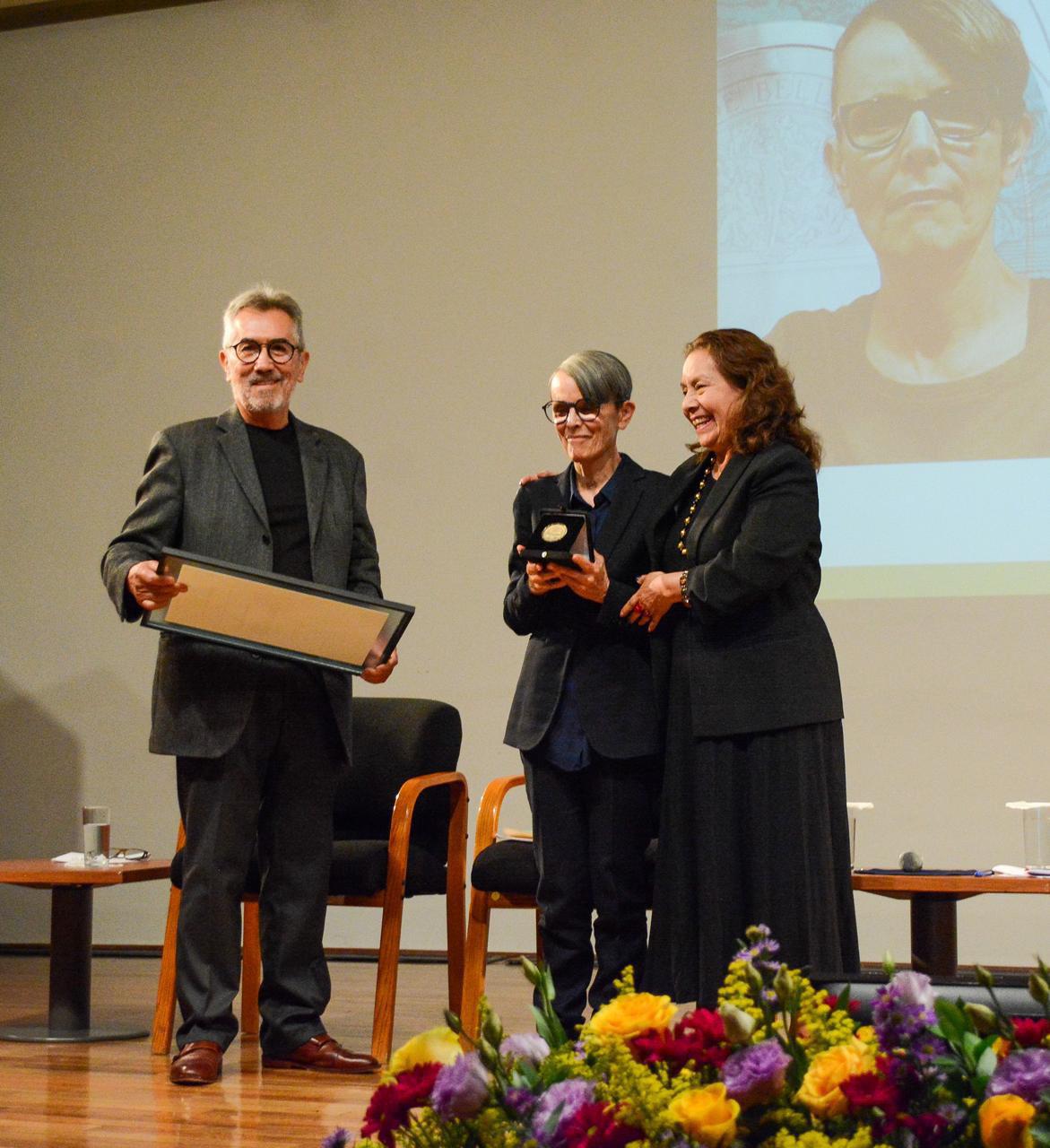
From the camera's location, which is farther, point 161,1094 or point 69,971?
point 69,971

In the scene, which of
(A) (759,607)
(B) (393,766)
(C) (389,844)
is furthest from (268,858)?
(A) (759,607)

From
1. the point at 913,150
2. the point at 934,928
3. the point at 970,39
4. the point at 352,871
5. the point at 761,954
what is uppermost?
the point at 970,39

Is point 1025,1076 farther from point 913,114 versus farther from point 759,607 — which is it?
point 913,114

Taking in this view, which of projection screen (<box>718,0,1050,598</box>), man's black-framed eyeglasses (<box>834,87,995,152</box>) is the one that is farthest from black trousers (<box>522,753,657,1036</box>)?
man's black-framed eyeglasses (<box>834,87,995,152</box>)

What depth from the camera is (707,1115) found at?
71 cm

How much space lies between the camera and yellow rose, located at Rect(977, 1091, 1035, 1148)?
664 millimetres

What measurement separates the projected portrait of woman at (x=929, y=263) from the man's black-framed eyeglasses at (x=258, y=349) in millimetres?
2487

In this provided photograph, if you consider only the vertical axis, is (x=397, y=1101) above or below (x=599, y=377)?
below

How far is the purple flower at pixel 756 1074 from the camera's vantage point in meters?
0.72

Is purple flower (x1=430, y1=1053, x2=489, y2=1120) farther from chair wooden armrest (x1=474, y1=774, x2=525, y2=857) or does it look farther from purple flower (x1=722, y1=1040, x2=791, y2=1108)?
chair wooden armrest (x1=474, y1=774, x2=525, y2=857)

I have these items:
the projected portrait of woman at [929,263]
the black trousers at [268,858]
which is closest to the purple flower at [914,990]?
the black trousers at [268,858]

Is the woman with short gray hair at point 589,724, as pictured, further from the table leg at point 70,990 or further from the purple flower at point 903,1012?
the purple flower at point 903,1012

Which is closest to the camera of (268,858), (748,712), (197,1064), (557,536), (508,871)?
(748,712)

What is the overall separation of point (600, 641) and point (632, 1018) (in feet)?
6.88
